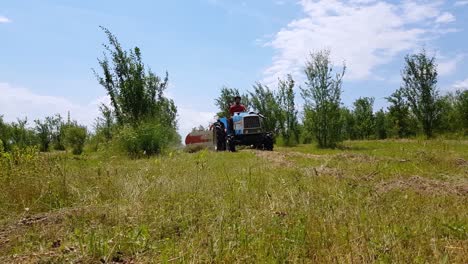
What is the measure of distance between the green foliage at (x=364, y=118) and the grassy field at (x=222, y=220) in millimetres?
37682

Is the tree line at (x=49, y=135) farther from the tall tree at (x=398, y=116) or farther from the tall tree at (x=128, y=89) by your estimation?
the tall tree at (x=398, y=116)

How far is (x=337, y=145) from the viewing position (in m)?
24.3

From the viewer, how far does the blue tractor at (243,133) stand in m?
17.2

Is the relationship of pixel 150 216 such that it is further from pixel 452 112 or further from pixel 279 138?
pixel 452 112

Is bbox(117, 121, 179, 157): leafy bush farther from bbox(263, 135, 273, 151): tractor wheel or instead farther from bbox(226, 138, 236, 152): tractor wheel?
bbox(263, 135, 273, 151): tractor wheel

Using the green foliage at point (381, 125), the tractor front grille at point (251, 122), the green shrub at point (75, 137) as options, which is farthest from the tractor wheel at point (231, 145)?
the green foliage at point (381, 125)

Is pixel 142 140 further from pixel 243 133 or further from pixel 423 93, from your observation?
pixel 423 93

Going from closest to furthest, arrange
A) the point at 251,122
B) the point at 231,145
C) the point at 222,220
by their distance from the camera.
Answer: the point at 222,220, the point at 231,145, the point at 251,122

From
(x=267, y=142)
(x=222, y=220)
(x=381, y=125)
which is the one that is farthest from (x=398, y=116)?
(x=222, y=220)

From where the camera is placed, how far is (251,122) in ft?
57.1

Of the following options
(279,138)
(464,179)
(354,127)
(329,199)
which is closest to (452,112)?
(354,127)

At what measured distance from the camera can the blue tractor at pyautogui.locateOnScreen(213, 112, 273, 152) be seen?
56.5ft

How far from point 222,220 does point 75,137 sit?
29744 mm

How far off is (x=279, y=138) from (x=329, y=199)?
27.2m
